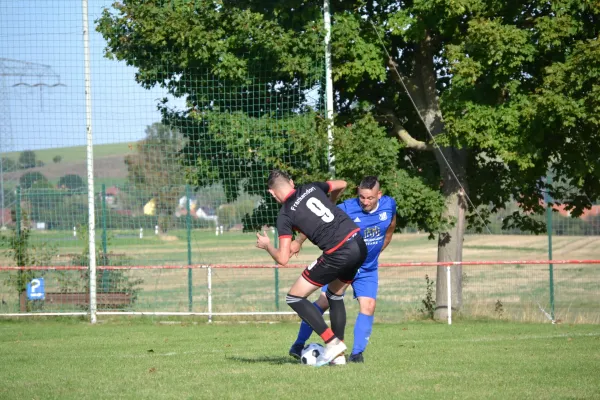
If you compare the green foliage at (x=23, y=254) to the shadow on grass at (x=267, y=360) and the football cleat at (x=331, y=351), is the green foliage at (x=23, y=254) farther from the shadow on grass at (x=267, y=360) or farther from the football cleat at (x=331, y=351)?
the football cleat at (x=331, y=351)

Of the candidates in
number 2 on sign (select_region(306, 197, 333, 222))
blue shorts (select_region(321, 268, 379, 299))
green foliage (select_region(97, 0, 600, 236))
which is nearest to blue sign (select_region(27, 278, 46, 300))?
green foliage (select_region(97, 0, 600, 236))

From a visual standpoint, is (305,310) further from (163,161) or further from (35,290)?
(35,290)

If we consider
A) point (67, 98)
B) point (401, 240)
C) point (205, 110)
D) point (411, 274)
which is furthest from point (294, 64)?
point (401, 240)

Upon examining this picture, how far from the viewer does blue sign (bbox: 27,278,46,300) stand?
1780 centimetres

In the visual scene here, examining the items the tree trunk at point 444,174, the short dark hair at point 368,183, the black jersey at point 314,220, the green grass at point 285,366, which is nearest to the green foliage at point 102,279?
the green grass at point 285,366

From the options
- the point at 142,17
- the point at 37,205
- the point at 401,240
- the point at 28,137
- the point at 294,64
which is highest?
the point at 142,17

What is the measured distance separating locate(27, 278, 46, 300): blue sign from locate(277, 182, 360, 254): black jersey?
441 inches

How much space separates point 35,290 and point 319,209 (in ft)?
37.7

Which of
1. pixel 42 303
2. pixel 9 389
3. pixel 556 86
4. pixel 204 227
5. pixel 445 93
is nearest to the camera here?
pixel 9 389

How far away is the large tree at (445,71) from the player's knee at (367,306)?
7.15m

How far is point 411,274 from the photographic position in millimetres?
37156

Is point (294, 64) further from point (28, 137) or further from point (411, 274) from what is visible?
point (411, 274)

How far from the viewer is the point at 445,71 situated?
18844mm

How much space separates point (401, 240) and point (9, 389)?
53083 millimetres
